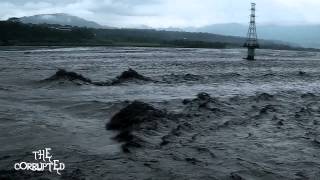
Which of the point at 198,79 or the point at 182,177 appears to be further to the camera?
the point at 198,79

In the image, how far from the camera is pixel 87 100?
2531 cm

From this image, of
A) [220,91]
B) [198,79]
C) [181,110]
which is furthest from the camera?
[198,79]

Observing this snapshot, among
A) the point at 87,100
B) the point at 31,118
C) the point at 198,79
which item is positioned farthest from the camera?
the point at 198,79

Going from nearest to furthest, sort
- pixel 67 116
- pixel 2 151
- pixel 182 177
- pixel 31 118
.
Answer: pixel 182 177, pixel 2 151, pixel 31 118, pixel 67 116

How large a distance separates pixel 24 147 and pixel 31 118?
5.16 m

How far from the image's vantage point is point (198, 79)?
139 ft

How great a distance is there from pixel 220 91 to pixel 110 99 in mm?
9752

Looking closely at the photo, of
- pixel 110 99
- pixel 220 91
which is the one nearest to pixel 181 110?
pixel 110 99

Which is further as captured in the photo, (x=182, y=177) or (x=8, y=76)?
(x=8, y=76)

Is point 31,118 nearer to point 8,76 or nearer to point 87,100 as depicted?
point 87,100

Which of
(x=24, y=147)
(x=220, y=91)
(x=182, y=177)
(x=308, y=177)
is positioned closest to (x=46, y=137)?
(x=24, y=147)

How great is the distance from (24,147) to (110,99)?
12.1 m

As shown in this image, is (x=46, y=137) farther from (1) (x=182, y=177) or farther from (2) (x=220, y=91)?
(2) (x=220, y=91)

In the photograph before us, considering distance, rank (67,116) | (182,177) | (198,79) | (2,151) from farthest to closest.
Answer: (198,79) < (67,116) < (2,151) < (182,177)
